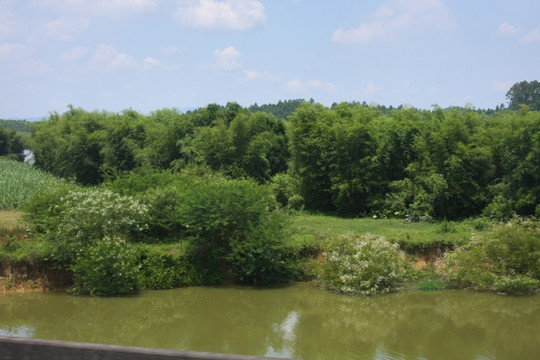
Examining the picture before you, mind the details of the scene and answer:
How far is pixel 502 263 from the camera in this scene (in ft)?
52.7

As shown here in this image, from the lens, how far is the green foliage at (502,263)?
15805mm

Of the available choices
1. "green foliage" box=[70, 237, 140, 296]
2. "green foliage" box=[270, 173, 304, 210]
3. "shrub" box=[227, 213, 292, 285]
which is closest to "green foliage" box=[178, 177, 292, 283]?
"shrub" box=[227, 213, 292, 285]

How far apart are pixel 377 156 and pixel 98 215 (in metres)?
15.2

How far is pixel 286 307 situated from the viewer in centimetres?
1520

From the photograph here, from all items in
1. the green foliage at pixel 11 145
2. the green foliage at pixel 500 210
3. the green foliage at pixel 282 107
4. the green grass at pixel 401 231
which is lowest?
the green grass at pixel 401 231

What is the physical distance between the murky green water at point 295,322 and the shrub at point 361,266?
0.42m

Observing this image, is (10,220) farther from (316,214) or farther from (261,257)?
(316,214)

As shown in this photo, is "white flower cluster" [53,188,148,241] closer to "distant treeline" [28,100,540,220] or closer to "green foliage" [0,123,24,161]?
"distant treeline" [28,100,540,220]

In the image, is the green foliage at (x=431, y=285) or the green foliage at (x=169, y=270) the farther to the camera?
the green foliage at (x=169, y=270)

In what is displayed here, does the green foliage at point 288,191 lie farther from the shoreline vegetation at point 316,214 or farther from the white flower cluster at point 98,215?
the white flower cluster at point 98,215

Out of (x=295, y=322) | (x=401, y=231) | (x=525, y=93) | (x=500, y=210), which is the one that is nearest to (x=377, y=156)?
(x=500, y=210)

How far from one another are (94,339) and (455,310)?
1013cm

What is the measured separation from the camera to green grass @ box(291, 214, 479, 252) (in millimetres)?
18391

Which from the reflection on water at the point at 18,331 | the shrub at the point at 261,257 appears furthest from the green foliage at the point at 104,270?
the shrub at the point at 261,257
